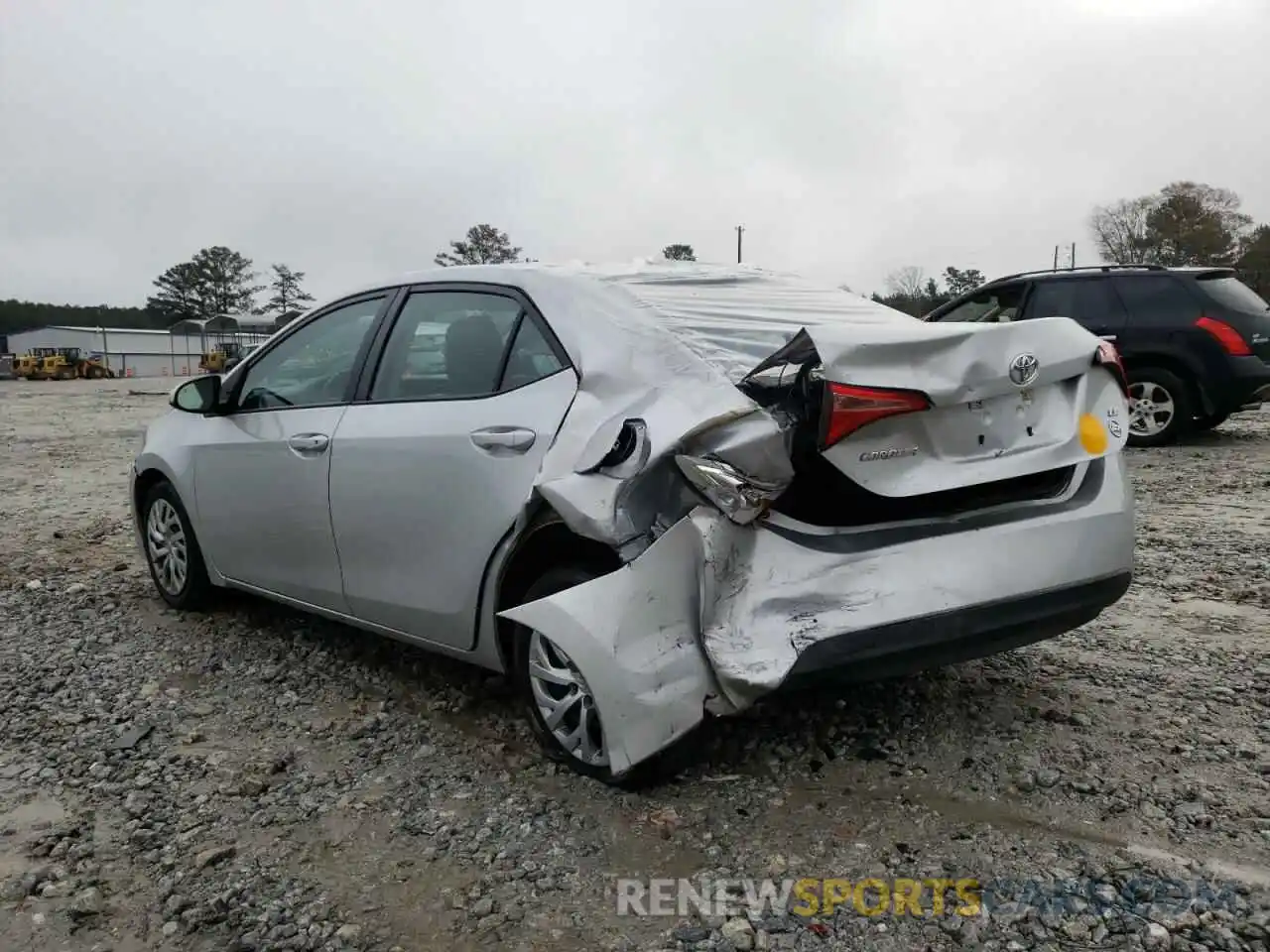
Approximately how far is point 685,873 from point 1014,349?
63.6 inches

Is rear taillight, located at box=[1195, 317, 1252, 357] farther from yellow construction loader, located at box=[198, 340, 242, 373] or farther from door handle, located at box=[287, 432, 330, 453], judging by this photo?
yellow construction loader, located at box=[198, 340, 242, 373]

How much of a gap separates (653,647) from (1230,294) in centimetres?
854

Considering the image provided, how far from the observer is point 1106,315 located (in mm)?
9328

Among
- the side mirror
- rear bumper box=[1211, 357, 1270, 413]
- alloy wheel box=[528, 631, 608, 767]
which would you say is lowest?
alloy wheel box=[528, 631, 608, 767]

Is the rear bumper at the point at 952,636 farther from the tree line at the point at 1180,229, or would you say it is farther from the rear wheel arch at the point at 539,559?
the tree line at the point at 1180,229

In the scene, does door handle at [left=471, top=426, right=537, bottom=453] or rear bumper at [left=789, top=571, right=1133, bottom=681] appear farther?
door handle at [left=471, top=426, right=537, bottom=453]

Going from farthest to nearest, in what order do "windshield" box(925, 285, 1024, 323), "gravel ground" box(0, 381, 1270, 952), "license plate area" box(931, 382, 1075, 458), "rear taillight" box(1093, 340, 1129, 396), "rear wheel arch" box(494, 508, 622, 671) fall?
1. "windshield" box(925, 285, 1024, 323)
2. "rear taillight" box(1093, 340, 1129, 396)
3. "rear wheel arch" box(494, 508, 622, 671)
4. "license plate area" box(931, 382, 1075, 458)
5. "gravel ground" box(0, 381, 1270, 952)

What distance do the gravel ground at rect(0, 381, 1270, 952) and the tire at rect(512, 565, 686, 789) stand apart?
0.07 metres

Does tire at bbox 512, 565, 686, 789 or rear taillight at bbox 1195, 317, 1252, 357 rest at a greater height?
rear taillight at bbox 1195, 317, 1252, 357

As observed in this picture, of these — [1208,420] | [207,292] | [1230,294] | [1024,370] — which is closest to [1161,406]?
[1208,420]

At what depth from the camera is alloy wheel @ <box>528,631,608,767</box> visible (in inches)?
113

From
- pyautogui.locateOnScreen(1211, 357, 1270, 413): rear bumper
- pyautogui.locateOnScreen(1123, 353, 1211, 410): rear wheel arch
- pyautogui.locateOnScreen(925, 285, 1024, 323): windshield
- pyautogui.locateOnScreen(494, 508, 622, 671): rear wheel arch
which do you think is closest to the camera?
pyautogui.locateOnScreen(494, 508, 622, 671): rear wheel arch

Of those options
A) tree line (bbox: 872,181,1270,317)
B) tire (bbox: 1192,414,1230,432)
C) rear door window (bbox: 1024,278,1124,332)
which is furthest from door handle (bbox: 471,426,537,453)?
tree line (bbox: 872,181,1270,317)

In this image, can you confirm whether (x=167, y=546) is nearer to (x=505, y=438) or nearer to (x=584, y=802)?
(x=505, y=438)
